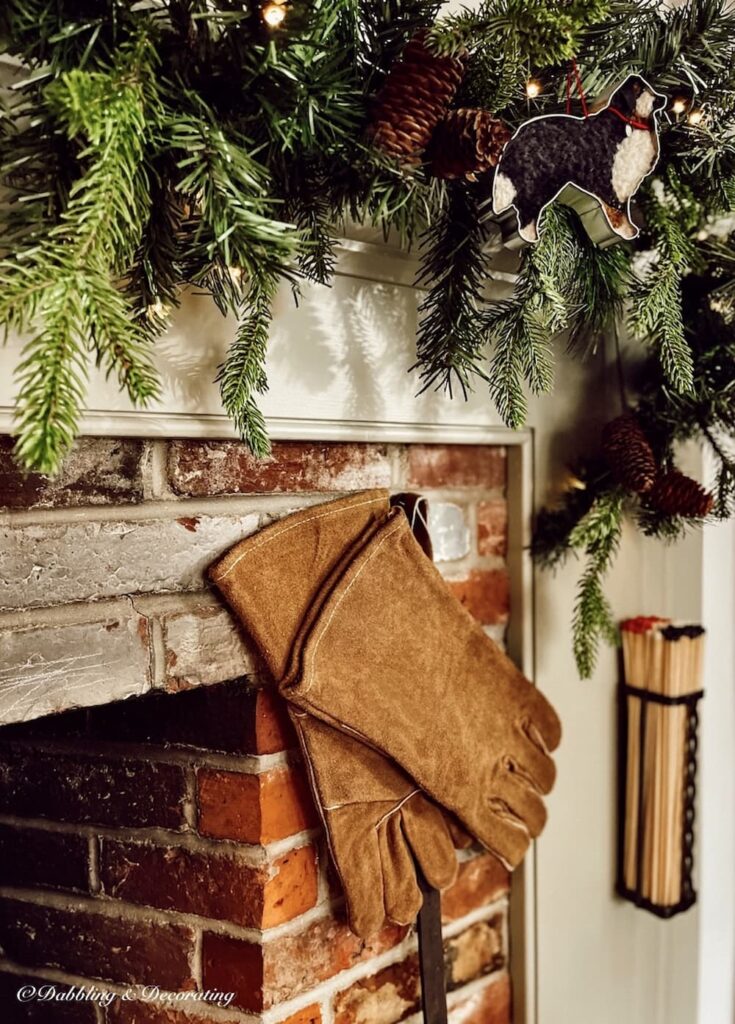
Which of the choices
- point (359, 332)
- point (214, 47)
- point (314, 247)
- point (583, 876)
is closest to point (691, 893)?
point (583, 876)

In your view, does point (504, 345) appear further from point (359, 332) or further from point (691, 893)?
point (691, 893)

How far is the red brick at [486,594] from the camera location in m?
1.09

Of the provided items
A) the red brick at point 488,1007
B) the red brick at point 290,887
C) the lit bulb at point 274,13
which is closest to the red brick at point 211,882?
the red brick at point 290,887

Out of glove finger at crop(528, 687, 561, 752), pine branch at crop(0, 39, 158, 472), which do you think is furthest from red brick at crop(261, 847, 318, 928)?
pine branch at crop(0, 39, 158, 472)

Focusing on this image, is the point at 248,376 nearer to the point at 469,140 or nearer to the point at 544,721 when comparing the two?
the point at 469,140

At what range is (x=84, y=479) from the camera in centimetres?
73

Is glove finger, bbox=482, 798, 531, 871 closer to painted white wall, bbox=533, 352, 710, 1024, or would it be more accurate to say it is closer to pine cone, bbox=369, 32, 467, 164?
painted white wall, bbox=533, 352, 710, 1024

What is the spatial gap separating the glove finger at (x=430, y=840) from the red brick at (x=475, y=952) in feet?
0.54

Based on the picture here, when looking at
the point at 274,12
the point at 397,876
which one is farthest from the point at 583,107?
the point at 397,876

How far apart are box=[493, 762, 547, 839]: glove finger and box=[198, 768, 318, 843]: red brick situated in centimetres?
25

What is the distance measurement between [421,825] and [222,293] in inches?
23.1

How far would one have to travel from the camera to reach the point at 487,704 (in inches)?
40.2

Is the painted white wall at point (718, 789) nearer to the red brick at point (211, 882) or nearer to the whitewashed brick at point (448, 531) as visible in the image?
the whitewashed brick at point (448, 531)

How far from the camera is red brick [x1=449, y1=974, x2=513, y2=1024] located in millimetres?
1091
